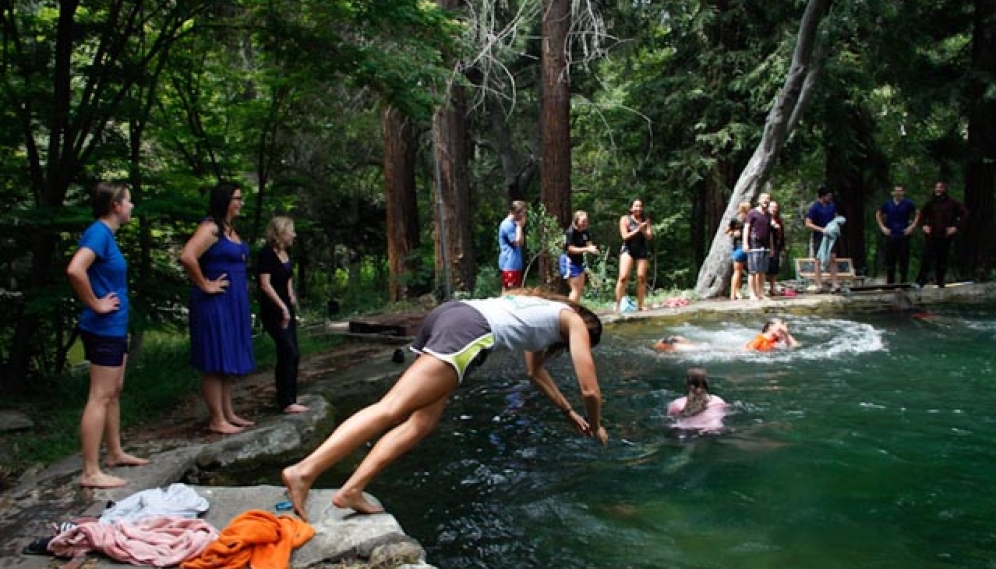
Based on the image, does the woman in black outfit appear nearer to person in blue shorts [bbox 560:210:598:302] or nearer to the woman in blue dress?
the woman in blue dress

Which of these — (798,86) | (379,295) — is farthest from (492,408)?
(379,295)

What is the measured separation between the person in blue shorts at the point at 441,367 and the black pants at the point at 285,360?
2.66 m

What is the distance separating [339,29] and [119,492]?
19.5ft

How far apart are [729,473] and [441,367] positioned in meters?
3.13

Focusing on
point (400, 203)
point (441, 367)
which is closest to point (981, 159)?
point (400, 203)

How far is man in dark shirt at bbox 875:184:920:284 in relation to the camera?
48.6 ft

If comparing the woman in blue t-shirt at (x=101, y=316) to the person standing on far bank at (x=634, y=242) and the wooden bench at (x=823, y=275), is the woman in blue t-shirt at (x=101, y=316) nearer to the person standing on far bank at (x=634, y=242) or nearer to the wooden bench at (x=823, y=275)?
the person standing on far bank at (x=634, y=242)

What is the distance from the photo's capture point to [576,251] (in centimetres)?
1208

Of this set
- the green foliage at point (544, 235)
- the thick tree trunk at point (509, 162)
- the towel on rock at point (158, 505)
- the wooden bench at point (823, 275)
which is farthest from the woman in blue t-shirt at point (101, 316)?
the thick tree trunk at point (509, 162)

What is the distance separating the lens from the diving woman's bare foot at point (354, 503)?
4.22 meters

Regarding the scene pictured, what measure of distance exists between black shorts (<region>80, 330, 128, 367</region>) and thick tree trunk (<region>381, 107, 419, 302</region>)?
451 inches

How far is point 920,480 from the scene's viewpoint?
588 centimetres

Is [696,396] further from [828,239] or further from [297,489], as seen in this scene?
[828,239]

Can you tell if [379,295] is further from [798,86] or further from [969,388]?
[969,388]
